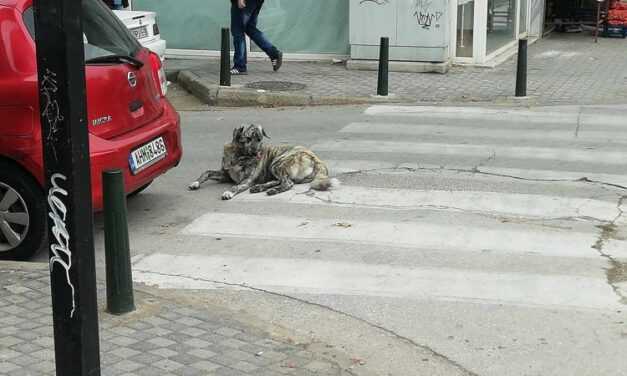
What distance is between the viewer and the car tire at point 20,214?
6.69m

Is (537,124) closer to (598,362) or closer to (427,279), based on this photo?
(427,279)

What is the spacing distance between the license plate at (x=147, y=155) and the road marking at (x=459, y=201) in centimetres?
108

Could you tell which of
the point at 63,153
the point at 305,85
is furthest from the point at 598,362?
the point at 305,85

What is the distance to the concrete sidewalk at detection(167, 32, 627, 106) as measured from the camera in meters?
13.2

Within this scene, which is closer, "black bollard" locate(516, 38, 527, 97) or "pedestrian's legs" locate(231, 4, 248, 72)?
"black bollard" locate(516, 38, 527, 97)

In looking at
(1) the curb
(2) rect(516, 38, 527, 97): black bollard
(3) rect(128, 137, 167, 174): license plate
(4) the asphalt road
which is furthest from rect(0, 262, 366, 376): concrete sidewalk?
(2) rect(516, 38, 527, 97): black bollard

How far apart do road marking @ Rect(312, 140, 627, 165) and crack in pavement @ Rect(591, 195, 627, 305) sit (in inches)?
73.7

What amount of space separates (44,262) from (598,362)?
13.0ft

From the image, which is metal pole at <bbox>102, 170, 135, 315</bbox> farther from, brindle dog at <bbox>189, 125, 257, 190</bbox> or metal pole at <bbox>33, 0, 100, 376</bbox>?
brindle dog at <bbox>189, 125, 257, 190</bbox>

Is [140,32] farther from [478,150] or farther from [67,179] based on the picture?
[67,179]

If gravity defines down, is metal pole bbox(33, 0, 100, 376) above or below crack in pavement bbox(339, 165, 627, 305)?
above

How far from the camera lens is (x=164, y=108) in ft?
26.1

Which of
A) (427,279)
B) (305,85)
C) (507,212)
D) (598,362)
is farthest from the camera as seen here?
(305,85)

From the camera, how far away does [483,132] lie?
11.0m
